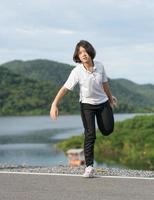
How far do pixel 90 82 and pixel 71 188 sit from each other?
1.49 m

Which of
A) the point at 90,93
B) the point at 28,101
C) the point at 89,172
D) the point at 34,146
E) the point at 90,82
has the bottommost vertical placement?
the point at 28,101

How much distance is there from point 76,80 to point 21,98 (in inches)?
6805

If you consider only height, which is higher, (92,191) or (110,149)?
(92,191)

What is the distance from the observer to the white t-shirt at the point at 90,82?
7438mm

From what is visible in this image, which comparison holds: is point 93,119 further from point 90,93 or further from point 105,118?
point 90,93

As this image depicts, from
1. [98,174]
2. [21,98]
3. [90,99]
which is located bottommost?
[21,98]

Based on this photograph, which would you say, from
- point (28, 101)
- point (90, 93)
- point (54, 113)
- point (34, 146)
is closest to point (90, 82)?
point (90, 93)

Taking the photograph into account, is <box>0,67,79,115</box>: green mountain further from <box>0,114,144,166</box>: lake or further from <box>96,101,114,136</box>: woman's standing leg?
<box>96,101,114,136</box>: woman's standing leg

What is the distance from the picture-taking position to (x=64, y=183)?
7.08 metres

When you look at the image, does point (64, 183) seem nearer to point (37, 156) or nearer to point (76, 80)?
point (76, 80)

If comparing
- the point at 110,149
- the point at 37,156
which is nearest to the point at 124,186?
the point at 37,156

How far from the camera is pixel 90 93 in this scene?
24.6 ft

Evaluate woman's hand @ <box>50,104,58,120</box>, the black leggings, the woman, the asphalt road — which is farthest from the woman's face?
the asphalt road

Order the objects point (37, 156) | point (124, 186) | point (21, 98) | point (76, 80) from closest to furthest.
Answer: point (124, 186) < point (76, 80) < point (37, 156) < point (21, 98)
